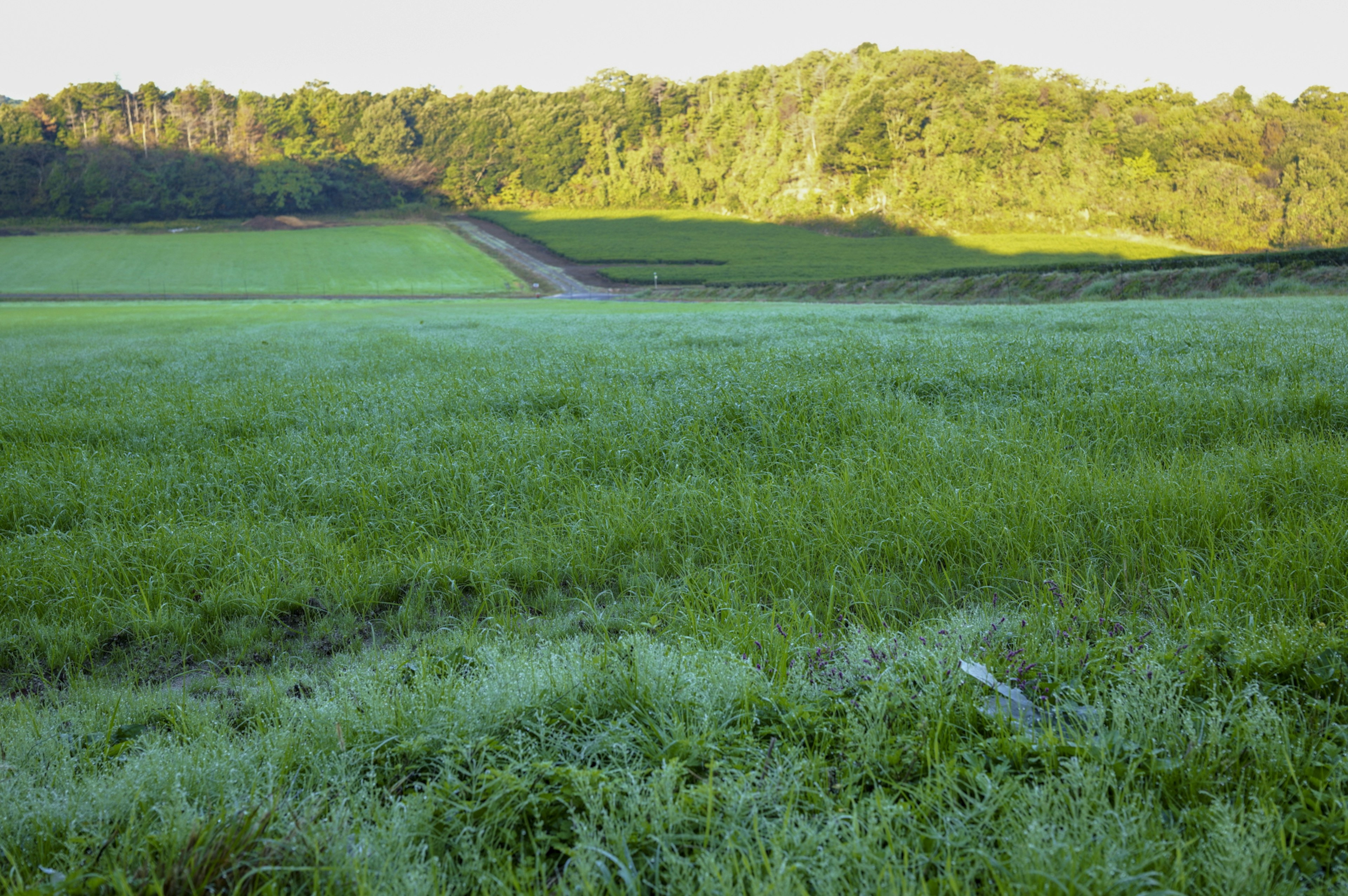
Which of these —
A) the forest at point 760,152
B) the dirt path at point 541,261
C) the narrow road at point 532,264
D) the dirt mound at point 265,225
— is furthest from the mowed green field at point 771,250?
the dirt mound at point 265,225

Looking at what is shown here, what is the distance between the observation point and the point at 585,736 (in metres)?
2.25

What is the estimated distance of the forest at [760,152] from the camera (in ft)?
230

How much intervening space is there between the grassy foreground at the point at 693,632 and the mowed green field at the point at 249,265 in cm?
4910

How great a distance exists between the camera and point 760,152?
94125 millimetres

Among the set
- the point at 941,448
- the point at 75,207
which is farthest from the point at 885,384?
the point at 75,207

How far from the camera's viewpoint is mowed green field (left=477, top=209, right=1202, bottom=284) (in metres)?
54.7

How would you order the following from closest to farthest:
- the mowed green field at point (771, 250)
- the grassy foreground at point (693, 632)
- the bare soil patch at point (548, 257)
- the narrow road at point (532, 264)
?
the grassy foreground at point (693, 632) → the narrow road at point (532, 264) → the mowed green field at point (771, 250) → the bare soil patch at point (548, 257)

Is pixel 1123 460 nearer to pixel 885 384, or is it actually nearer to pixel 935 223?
pixel 885 384

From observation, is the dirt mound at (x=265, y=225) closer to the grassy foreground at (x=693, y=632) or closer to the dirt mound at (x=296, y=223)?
the dirt mound at (x=296, y=223)

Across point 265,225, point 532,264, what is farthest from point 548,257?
point 265,225

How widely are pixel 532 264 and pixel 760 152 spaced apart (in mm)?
44605

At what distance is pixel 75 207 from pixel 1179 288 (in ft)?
338

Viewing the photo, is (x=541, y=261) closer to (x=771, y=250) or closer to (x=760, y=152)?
(x=771, y=250)

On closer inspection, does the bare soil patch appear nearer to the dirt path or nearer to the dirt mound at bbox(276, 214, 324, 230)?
the dirt path
